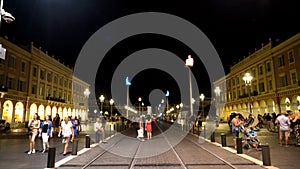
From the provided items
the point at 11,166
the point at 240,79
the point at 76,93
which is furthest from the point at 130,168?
the point at 76,93

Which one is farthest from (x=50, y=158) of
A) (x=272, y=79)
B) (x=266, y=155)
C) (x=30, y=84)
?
(x=272, y=79)

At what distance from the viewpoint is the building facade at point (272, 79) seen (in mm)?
34809

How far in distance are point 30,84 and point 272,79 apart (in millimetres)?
40579

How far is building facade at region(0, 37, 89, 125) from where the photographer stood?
34.8m

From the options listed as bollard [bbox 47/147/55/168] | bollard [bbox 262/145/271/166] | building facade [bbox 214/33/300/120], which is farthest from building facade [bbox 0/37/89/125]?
bollard [bbox 262/145/271/166]

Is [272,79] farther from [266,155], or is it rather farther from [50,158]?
[50,158]

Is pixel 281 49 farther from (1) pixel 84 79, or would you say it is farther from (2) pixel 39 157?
(1) pixel 84 79

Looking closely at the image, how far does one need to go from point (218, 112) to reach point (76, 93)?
40.6 m

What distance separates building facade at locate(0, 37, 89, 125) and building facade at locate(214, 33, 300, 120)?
2971cm

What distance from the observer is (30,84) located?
41.7m

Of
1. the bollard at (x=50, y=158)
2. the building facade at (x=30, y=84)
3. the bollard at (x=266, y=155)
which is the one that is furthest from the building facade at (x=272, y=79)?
the building facade at (x=30, y=84)

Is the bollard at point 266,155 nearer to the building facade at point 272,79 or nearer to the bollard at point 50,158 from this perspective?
the bollard at point 50,158

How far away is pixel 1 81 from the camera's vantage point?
33719 mm

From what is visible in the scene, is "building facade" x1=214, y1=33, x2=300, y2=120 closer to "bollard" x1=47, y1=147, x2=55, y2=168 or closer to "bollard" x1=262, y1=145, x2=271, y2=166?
"bollard" x1=262, y1=145, x2=271, y2=166
